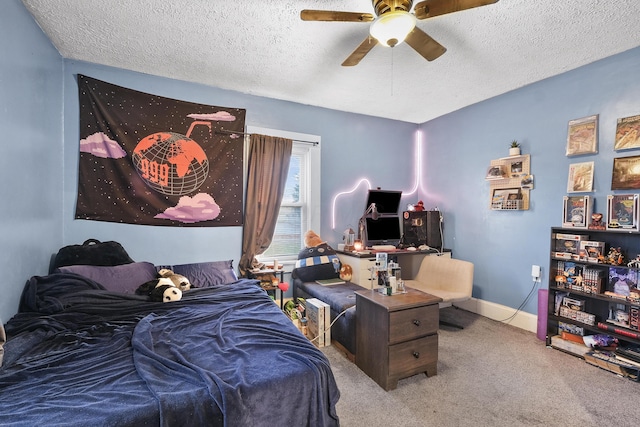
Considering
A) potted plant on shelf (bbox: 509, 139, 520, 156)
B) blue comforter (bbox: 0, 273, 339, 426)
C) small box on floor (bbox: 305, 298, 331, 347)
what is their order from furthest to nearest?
1. potted plant on shelf (bbox: 509, 139, 520, 156)
2. small box on floor (bbox: 305, 298, 331, 347)
3. blue comforter (bbox: 0, 273, 339, 426)

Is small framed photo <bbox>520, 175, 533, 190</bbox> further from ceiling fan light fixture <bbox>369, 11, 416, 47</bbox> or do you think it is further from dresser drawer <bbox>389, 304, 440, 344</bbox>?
ceiling fan light fixture <bbox>369, 11, 416, 47</bbox>

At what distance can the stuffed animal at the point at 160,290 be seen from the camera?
2.06m

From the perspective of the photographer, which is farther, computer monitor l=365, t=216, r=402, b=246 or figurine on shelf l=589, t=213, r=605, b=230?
computer monitor l=365, t=216, r=402, b=246

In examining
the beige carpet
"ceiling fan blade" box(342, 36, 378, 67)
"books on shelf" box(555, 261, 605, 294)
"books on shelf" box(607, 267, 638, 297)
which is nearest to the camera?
the beige carpet

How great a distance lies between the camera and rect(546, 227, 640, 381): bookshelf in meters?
2.16

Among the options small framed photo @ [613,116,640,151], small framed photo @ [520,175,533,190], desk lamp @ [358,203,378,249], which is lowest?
desk lamp @ [358,203,378,249]

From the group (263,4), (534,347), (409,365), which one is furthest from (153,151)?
(534,347)

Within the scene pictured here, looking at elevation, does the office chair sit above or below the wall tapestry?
below

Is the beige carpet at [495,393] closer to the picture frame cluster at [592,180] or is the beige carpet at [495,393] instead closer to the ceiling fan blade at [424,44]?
the picture frame cluster at [592,180]

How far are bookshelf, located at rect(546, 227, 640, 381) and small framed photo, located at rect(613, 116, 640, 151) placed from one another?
72 centimetres

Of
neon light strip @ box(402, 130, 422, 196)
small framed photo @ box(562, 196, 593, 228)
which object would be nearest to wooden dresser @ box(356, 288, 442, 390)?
small framed photo @ box(562, 196, 593, 228)

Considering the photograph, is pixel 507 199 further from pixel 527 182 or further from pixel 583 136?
pixel 583 136

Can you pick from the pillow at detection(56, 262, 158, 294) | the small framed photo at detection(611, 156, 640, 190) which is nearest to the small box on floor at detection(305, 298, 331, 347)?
the pillow at detection(56, 262, 158, 294)

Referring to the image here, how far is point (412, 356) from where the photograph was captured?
201 cm
